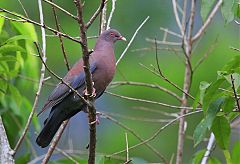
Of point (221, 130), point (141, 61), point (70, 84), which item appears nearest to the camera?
point (221, 130)

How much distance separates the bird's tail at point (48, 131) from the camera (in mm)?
3977

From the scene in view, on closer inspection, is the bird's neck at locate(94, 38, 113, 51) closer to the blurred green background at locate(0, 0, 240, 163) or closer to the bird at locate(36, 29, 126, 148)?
the bird at locate(36, 29, 126, 148)

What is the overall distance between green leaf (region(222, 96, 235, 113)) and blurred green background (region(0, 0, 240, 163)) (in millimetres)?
2677

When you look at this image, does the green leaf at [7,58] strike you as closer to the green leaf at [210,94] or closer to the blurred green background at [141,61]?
the green leaf at [210,94]

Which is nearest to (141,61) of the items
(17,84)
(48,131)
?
(17,84)

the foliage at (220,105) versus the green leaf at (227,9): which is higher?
the green leaf at (227,9)

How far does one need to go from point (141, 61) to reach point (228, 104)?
3.81 metres

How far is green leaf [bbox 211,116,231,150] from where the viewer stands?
2.93 metres

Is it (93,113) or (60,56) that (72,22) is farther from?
(93,113)

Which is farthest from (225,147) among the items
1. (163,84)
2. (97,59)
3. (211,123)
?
(163,84)

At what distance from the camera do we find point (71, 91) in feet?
13.1

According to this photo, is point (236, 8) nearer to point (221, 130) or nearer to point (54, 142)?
point (221, 130)

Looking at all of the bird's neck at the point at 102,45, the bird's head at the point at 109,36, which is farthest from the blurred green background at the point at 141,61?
the bird's neck at the point at 102,45

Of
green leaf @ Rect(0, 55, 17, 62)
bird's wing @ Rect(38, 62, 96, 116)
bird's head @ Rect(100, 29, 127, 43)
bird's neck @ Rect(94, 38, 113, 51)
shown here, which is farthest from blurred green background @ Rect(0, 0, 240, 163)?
green leaf @ Rect(0, 55, 17, 62)
